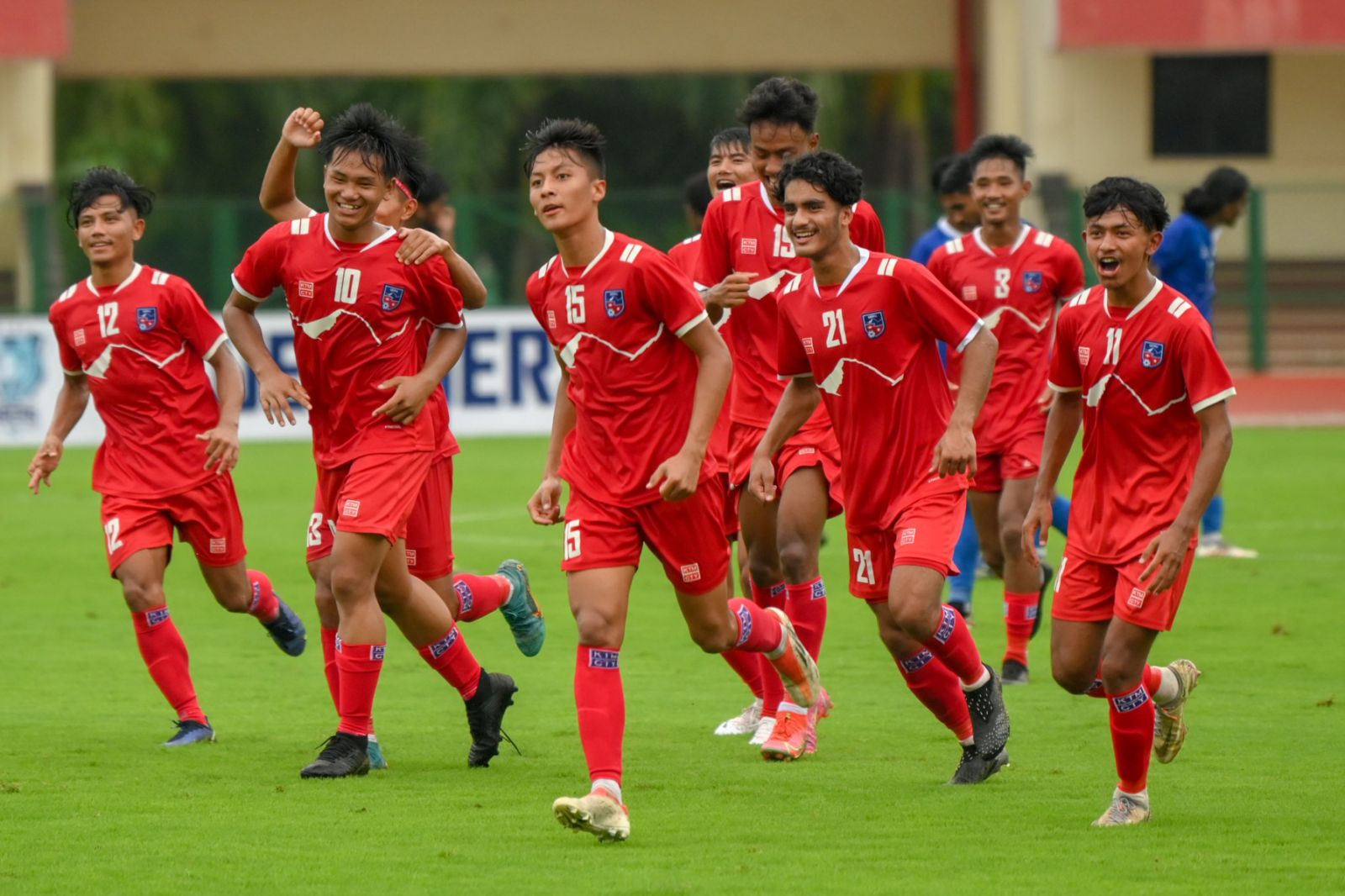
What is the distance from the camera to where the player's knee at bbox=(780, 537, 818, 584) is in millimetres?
8070

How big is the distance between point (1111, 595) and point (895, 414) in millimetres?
1005

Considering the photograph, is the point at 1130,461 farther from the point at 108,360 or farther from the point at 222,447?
the point at 108,360

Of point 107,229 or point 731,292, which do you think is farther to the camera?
point 107,229

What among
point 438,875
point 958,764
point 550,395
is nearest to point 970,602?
point 958,764

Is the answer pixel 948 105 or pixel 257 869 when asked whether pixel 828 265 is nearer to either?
pixel 257 869

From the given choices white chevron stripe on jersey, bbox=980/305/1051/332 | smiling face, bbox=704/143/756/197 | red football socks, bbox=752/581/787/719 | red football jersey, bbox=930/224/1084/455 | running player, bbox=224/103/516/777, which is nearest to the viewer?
running player, bbox=224/103/516/777

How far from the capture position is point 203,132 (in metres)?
40.8

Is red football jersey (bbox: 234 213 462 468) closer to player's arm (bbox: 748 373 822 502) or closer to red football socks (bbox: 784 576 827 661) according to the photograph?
player's arm (bbox: 748 373 822 502)

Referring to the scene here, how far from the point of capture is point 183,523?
27.0 feet

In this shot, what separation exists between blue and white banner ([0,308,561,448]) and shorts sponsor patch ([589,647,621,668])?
14729 mm

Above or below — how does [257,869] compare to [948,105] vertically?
below

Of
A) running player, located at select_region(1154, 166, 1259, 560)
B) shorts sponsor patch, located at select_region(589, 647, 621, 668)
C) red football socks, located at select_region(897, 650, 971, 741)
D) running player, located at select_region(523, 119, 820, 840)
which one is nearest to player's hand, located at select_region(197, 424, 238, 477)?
running player, located at select_region(523, 119, 820, 840)

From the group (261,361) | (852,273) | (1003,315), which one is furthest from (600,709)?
(1003,315)

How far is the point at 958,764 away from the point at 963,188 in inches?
190
